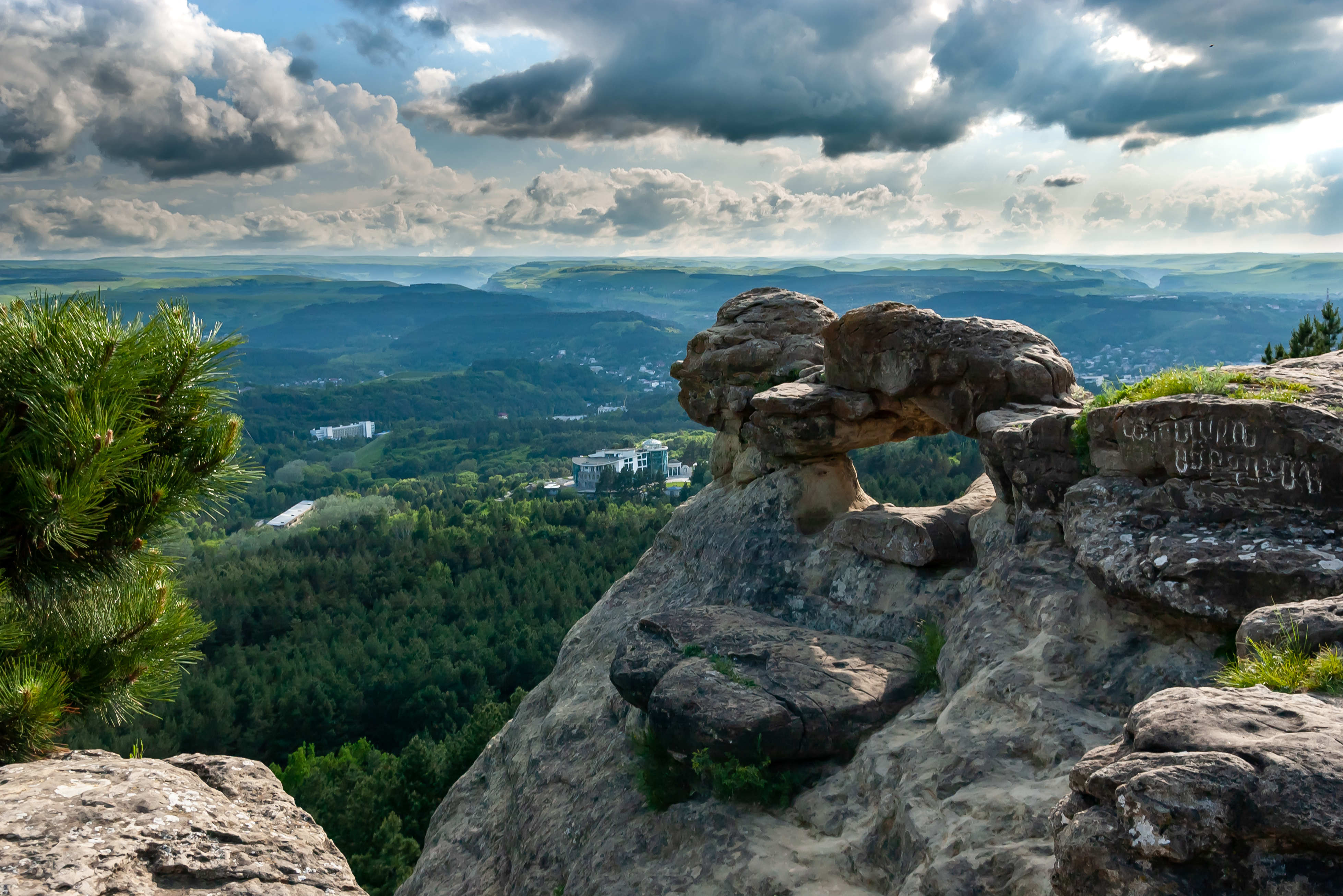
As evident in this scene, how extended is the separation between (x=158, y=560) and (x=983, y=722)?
36.2ft

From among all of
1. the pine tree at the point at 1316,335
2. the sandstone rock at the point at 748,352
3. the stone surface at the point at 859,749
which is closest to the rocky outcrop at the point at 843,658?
the stone surface at the point at 859,749

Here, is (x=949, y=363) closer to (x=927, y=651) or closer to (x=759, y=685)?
(x=927, y=651)

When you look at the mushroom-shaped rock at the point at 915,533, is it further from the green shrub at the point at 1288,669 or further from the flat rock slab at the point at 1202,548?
the green shrub at the point at 1288,669

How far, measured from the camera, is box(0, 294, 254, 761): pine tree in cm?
746

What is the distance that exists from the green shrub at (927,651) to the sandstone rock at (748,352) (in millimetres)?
9349

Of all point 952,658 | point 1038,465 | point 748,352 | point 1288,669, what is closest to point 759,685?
point 952,658

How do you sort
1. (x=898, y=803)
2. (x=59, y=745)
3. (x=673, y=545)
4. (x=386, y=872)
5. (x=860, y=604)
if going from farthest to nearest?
(x=386, y=872)
(x=673, y=545)
(x=860, y=604)
(x=898, y=803)
(x=59, y=745)

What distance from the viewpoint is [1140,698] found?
10.8 meters

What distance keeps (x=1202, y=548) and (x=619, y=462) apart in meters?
148

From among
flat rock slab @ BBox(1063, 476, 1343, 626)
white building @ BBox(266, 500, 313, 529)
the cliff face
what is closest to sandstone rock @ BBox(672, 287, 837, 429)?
the cliff face

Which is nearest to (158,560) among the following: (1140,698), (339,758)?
(1140,698)

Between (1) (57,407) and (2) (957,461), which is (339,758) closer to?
(1) (57,407)

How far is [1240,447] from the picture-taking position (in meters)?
11.3

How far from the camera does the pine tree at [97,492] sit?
294 inches
